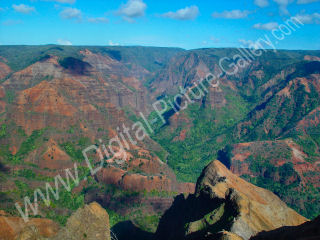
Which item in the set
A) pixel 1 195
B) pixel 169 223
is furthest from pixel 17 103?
pixel 169 223

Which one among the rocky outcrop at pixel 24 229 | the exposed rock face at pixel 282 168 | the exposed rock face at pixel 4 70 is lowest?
the exposed rock face at pixel 282 168

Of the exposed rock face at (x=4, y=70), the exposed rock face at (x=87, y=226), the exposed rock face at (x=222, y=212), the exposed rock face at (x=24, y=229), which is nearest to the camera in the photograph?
the exposed rock face at (x=24, y=229)

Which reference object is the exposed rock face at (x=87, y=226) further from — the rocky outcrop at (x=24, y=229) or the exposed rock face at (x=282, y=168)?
the exposed rock face at (x=282, y=168)

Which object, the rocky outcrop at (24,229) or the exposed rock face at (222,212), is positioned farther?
the exposed rock face at (222,212)

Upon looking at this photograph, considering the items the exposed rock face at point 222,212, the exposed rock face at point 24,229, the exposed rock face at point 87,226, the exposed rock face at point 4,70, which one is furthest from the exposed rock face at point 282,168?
the exposed rock face at point 4,70

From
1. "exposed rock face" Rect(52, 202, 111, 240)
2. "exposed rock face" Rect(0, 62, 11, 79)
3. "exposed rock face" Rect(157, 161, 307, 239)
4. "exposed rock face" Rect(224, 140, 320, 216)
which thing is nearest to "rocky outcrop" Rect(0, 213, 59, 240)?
"exposed rock face" Rect(52, 202, 111, 240)

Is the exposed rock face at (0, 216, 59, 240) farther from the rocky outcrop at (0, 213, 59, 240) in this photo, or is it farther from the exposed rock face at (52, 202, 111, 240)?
the exposed rock face at (52, 202, 111, 240)

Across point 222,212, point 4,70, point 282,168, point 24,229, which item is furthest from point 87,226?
point 4,70
